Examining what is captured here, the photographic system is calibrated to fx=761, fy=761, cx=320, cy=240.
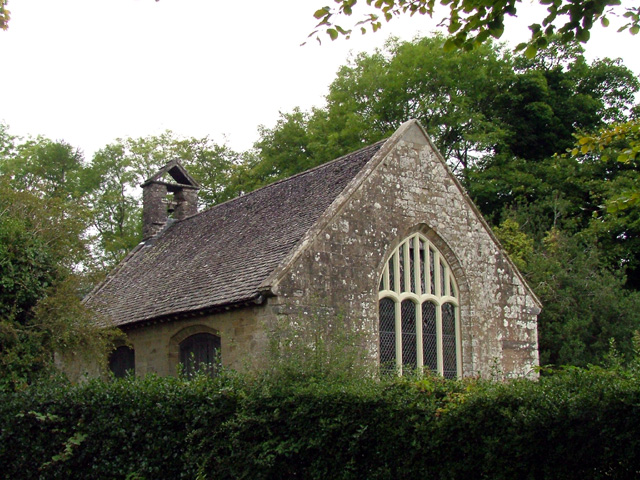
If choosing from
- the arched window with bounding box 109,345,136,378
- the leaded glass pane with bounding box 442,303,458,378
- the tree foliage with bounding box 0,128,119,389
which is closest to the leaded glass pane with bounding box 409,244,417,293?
the leaded glass pane with bounding box 442,303,458,378

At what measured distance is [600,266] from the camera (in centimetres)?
2572

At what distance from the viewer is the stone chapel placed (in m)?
15.1

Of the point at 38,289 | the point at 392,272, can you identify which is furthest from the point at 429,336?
the point at 38,289

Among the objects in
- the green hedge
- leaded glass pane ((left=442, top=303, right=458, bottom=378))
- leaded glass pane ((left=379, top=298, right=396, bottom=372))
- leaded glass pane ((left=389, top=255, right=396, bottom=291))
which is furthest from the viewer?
leaded glass pane ((left=442, top=303, right=458, bottom=378))

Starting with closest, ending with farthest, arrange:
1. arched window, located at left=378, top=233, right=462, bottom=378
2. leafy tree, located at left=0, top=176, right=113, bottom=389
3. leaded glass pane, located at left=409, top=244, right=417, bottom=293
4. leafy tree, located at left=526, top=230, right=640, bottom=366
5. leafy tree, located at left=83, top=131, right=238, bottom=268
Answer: leafy tree, located at left=0, top=176, right=113, bottom=389, arched window, located at left=378, top=233, right=462, bottom=378, leaded glass pane, located at left=409, top=244, right=417, bottom=293, leafy tree, located at left=526, top=230, right=640, bottom=366, leafy tree, located at left=83, top=131, right=238, bottom=268

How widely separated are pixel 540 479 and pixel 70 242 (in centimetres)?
1028

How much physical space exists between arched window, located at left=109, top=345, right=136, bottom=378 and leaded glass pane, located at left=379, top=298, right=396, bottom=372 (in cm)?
695

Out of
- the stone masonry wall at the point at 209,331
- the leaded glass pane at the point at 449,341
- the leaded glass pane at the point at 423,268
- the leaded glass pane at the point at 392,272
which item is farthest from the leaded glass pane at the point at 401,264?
the stone masonry wall at the point at 209,331

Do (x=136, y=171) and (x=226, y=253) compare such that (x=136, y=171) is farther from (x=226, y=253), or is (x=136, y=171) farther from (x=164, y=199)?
(x=226, y=253)

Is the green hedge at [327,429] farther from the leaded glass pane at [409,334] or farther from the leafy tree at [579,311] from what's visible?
the leafy tree at [579,311]

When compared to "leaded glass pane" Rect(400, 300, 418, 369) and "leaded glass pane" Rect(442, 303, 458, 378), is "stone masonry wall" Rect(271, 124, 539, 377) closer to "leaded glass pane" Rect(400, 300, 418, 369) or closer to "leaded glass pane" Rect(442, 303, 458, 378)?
"leaded glass pane" Rect(442, 303, 458, 378)

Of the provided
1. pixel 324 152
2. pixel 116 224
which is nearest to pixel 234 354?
pixel 324 152

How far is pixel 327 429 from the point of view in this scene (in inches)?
344

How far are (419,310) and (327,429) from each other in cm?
821
